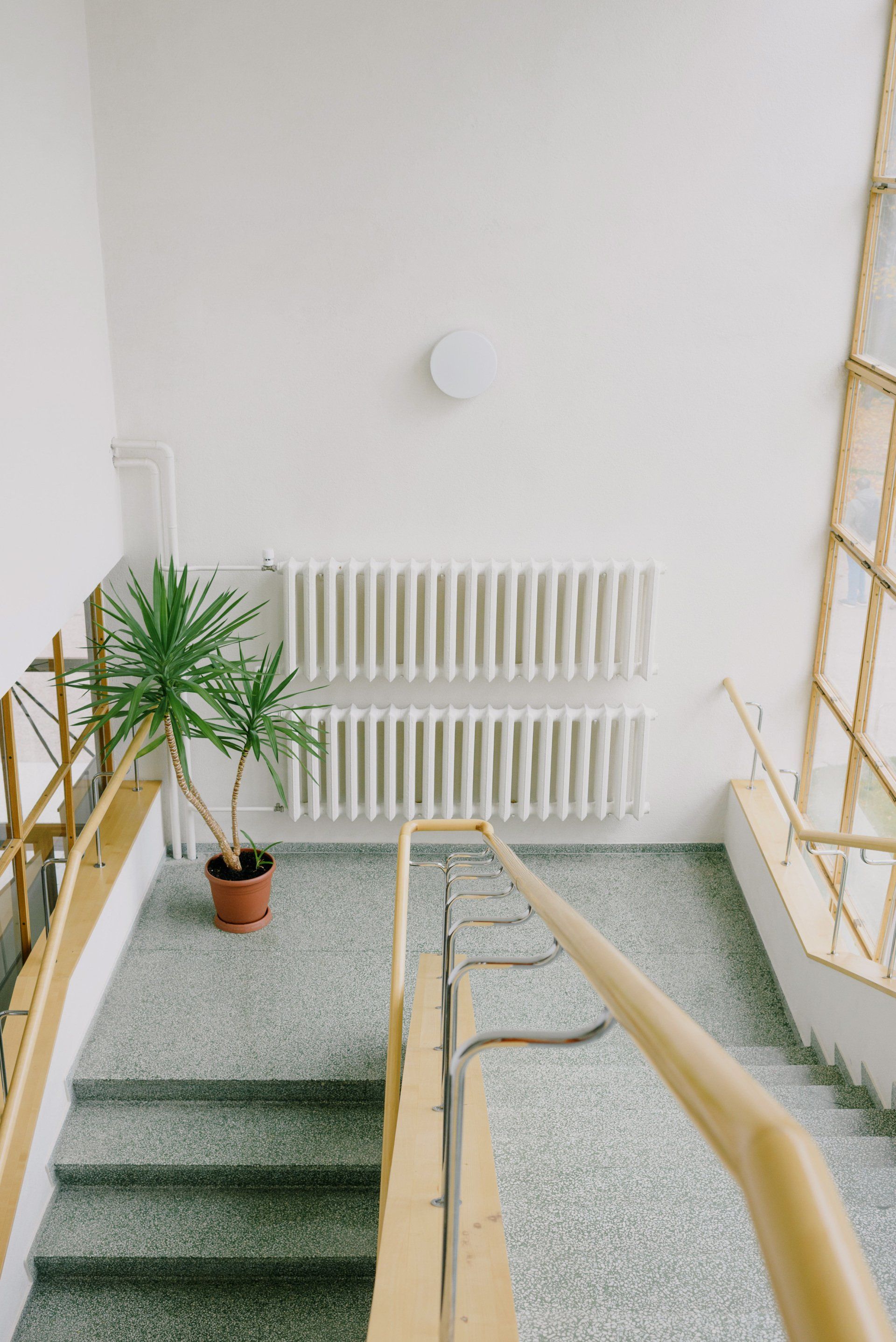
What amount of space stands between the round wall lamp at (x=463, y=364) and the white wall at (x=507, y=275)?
8 centimetres

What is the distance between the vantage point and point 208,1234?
3.86 m

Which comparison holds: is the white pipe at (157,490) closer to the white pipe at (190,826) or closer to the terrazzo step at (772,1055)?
the white pipe at (190,826)

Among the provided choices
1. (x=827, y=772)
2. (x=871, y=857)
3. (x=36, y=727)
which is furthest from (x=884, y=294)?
(x=36, y=727)

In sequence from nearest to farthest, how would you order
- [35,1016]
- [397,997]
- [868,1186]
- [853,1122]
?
[868,1186] < [397,997] < [853,1122] < [35,1016]

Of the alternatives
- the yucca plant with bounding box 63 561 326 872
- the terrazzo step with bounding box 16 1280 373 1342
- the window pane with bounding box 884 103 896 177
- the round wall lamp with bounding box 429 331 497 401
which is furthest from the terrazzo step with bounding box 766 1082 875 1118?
the window pane with bounding box 884 103 896 177

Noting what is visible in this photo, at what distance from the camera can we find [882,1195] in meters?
2.76

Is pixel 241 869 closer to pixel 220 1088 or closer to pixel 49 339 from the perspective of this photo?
pixel 220 1088

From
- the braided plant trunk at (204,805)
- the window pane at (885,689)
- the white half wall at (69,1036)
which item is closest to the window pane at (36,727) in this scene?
the braided plant trunk at (204,805)

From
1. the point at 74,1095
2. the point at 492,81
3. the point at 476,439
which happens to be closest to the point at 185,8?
the point at 492,81

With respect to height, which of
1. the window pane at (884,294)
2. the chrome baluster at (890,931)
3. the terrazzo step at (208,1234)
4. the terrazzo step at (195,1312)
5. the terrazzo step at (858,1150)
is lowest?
the terrazzo step at (195,1312)

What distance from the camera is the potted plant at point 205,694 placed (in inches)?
182

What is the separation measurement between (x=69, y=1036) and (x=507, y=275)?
3.81 meters

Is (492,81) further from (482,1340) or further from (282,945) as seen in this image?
(482,1340)

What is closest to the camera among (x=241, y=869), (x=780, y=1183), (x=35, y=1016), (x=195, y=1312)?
(x=780, y=1183)
